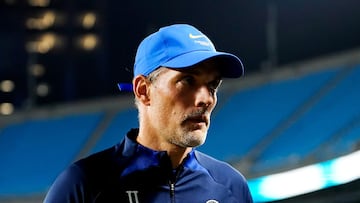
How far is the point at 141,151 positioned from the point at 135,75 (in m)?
0.12

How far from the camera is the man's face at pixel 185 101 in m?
1.00

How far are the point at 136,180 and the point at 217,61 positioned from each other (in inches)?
8.8

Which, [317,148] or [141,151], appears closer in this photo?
[141,151]

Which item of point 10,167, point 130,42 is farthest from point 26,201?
point 130,42

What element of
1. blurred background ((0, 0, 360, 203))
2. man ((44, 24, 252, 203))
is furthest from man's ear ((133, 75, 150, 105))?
blurred background ((0, 0, 360, 203))

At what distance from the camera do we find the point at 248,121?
21.1 ft

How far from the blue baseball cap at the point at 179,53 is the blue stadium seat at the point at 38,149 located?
4659mm

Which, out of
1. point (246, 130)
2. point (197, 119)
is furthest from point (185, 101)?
point (246, 130)

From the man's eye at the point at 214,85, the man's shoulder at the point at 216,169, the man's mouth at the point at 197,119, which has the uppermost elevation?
the man's eye at the point at 214,85

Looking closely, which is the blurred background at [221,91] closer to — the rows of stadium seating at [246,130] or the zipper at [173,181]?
the rows of stadium seating at [246,130]

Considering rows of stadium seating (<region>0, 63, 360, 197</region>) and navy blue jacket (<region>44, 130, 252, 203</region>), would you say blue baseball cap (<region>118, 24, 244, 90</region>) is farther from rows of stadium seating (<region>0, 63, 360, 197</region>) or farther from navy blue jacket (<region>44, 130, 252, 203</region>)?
rows of stadium seating (<region>0, 63, 360, 197</region>)

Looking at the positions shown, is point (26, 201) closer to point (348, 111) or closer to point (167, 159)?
point (348, 111)

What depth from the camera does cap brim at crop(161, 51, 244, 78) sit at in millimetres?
990

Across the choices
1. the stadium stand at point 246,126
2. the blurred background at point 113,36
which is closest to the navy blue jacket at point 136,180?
the stadium stand at point 246,126
